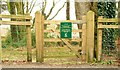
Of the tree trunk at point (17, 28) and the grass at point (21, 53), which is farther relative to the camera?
the tree trunk at point (17, 28)

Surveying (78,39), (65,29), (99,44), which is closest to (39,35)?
(65,29)

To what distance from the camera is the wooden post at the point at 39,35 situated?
3586mm

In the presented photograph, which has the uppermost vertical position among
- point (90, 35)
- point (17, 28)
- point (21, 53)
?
point (17, 28)

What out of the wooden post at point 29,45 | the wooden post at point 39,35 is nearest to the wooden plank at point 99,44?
the wooden post at point 39,35

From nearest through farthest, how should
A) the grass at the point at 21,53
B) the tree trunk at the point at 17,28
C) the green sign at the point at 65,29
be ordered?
the green sign at the point at 65,29
the grass at the point at 21,53
the tree trunk at the point at 17,28

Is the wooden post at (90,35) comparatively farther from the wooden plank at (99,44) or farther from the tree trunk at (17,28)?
the tree trunk at (17,28)

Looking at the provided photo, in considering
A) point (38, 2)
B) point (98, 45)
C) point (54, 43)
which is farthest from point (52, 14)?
point (98, 45)

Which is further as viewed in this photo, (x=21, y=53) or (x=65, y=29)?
(x=21, y=53)

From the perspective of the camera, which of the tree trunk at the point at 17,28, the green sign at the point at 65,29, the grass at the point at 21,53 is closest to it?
the green sign at the point at 65,29

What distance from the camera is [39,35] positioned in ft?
11.9

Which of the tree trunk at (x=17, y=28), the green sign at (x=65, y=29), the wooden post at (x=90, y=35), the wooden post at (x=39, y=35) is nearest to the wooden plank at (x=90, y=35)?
the wooden post at (x=90, y=35)

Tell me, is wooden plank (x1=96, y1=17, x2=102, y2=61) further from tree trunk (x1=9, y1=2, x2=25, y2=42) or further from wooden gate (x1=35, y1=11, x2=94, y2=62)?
tree trunk (x1=9, y1=2, x2=25, y2=42)

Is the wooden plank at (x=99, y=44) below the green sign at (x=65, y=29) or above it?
below

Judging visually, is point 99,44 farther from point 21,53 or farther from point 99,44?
point 21,53
